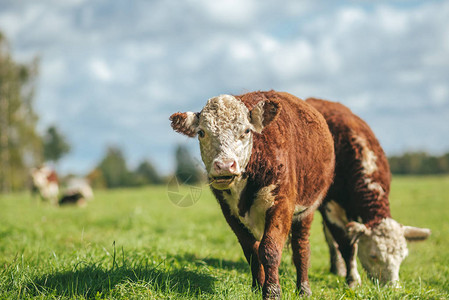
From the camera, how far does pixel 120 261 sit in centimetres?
520

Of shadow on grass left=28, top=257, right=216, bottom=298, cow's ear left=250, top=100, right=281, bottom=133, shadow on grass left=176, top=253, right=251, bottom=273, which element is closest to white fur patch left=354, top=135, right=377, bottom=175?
shadow on grass left=176, top=253, right=251, bottom=273

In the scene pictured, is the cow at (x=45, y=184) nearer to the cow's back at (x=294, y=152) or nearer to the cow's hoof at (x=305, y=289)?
the cow's back at (x=294, y=152)

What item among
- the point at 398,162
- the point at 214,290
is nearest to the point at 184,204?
the point at 214,290

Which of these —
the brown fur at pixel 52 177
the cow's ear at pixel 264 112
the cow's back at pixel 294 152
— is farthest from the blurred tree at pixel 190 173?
the brown fur at pixel 52 177

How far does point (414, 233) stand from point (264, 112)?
3.53 metres

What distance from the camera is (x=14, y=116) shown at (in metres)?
40.4

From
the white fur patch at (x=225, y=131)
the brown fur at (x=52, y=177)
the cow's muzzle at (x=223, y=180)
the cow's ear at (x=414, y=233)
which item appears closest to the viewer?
the cow's muzzle at (x=223, y=180)

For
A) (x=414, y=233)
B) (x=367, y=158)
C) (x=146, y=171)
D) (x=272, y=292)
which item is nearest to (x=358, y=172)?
(x=367, y=158)

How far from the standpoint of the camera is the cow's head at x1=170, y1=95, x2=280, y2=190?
3.81 m

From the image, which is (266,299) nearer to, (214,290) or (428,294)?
(214,290)

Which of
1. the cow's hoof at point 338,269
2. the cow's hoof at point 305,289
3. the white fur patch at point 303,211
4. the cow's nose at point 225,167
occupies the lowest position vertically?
the cow's hoof at point 338,269

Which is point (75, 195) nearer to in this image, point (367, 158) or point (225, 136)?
point (367, 158)

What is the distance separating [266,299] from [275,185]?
1.12 m

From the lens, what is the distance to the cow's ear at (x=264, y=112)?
4.09 metres
